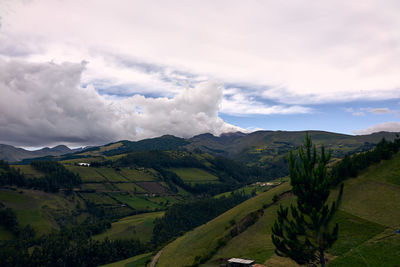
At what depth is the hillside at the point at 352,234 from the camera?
176ft

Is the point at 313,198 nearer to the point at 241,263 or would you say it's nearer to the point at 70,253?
the point at 241,263

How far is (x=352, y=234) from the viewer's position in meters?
61.1

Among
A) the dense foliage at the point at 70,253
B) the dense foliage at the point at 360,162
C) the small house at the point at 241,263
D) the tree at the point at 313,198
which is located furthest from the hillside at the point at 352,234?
the dense foliage at the point at 70,253

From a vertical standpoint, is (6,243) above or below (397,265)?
below

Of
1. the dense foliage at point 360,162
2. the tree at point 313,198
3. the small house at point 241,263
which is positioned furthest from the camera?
the dense foliage at point 360,162

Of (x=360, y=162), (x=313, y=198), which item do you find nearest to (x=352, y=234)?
(x=313, y=198)

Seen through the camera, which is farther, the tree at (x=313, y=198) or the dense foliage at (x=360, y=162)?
the dense foliage at (x=360, y=162)

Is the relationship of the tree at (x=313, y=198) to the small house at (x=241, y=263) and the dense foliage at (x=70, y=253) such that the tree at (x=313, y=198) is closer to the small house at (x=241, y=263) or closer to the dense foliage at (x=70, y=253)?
the small house at (x=241, y=263)

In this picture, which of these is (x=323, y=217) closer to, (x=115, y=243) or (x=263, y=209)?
(x=263, y=209)

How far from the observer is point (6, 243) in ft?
604

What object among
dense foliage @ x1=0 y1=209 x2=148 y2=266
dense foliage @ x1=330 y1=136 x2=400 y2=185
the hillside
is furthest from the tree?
dense foliage @ x1=0 y1=209 x2=148 y2=266

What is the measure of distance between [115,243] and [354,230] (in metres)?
146

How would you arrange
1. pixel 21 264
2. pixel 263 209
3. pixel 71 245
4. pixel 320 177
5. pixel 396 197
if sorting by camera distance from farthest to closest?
pixel 71 245 → pixel 21 264 → pixel 263 209 → pixel 396 197 → pixel 320 177

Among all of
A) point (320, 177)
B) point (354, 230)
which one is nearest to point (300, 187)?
point (320, 177)
